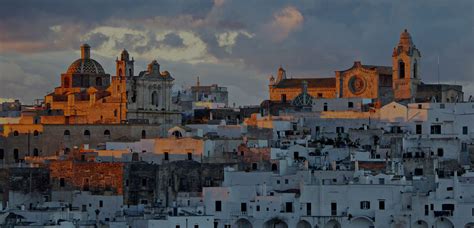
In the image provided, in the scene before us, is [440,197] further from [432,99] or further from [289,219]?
[432,99]

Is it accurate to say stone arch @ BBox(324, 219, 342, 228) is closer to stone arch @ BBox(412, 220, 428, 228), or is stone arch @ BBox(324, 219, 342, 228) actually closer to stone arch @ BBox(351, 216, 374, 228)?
stone arch @ BBox(351, 216, 374, 228)

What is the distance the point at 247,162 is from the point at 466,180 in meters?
10.2

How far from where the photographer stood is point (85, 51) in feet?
284

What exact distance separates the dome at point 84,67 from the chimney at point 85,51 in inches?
11.1

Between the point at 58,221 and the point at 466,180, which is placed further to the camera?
the point at 466,180

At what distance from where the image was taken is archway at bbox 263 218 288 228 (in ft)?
205

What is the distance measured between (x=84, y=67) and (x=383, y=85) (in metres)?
15.3

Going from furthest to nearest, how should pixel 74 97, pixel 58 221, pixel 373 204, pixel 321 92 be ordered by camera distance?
pixel 321 92
pixel 74 97
pixel 373 204
pixel 58 221

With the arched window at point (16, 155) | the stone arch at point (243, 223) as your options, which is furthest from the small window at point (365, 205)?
the arched window at point (16, 155)

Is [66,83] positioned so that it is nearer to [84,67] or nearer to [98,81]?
[84,67]

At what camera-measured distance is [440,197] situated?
61.2 metres

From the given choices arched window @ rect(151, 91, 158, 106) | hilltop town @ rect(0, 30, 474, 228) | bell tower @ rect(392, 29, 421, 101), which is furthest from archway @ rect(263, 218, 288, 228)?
bell tower @ rect(392, 29, 421, 101)

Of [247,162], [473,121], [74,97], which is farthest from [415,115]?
[74,97]

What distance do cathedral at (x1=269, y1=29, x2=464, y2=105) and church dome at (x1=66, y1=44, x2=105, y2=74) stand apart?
10.1m
